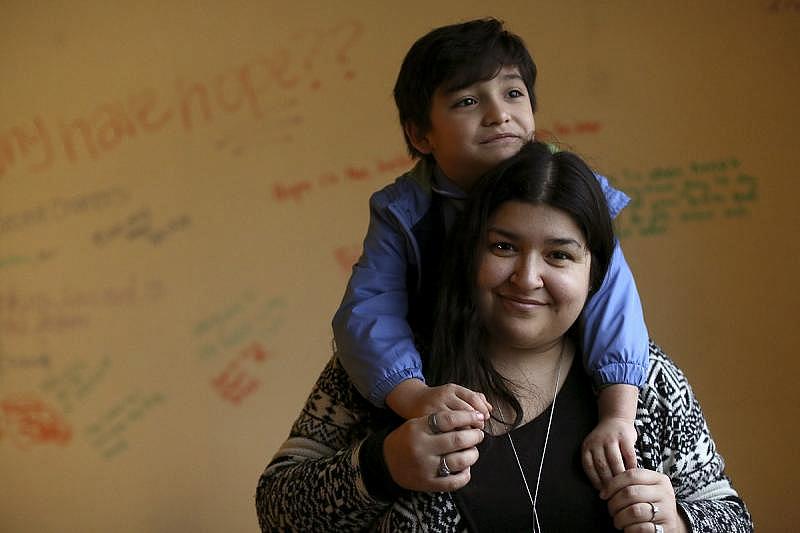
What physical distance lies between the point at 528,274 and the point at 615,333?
0.57 feet

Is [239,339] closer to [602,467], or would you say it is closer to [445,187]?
[445,187]

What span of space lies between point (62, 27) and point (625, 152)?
76.3 inches

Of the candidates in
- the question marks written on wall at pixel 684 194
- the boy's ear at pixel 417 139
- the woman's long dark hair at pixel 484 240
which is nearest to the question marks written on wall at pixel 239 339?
the question marks written on wall at pixel 684 194

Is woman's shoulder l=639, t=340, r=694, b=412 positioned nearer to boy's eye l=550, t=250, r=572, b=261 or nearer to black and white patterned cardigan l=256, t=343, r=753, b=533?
black and white patterned cardigan l=256, t=343, r=753, b=533

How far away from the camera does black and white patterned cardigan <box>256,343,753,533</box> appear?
3.52 ft

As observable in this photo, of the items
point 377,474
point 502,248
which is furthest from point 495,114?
point 377,474

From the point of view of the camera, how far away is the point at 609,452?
105cm

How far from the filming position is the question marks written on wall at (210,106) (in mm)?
2611

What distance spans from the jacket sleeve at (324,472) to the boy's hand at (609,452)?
271 mm

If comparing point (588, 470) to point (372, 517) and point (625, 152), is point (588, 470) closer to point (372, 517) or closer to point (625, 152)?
point (372, 517)

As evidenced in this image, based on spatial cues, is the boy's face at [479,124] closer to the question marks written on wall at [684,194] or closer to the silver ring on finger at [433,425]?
the silver ring on finger at [433,425]

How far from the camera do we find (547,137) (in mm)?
2359

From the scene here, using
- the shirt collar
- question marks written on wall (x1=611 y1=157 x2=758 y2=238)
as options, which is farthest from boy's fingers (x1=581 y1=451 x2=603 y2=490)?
question marks written on wall (x1=611 y1=157 x2=758 y2=238)

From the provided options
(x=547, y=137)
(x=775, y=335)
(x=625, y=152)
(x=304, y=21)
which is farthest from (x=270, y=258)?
(x=775, y=335)
